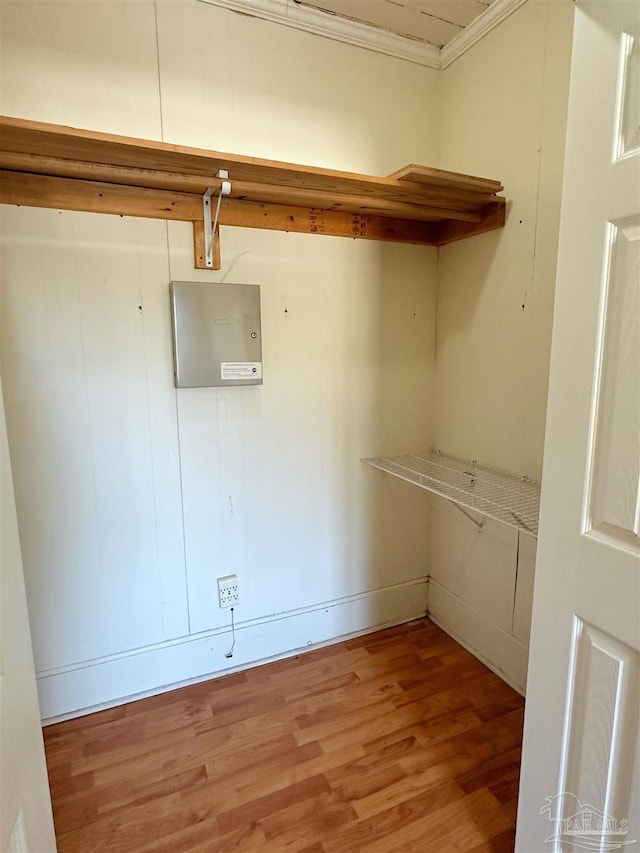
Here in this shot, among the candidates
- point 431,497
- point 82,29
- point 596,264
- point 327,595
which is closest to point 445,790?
point 327,595

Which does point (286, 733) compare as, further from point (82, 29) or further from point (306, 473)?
point (82, 29)

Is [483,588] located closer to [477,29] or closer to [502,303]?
[502,303]

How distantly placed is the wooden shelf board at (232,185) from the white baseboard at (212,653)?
168 cm

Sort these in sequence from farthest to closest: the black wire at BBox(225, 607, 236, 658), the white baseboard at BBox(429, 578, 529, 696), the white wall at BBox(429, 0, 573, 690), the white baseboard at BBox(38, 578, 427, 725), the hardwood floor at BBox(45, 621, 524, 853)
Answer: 1. the black wire at BBox(225, 607, 236, 658)
2. the white baseboard at BBox(429, 578, 529, 696)
3. the white baseboard at BBox(38, 578, 427, 725)
4. the white wall at BBox(429, 0, 573, 690)
5. the hardwood floor at BBox(45, 621, 524, 853)

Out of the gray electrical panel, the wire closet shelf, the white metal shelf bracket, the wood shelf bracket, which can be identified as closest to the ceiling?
the wood shelf bracket

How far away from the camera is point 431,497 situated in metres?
2.40

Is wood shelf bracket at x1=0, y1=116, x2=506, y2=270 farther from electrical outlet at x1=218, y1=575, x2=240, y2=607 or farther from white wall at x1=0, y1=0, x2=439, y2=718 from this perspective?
electrical outlet at x1=218, y1=575, x2=240, y2=607

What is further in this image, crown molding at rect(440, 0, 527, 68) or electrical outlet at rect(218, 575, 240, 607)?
electrical outlet at rect(218, 575, 240, 607)

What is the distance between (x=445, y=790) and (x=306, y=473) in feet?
3.97

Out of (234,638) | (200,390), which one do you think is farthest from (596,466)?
(234,638)

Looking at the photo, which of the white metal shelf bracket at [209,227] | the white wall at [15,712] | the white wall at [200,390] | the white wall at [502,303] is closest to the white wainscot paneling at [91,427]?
the white wall at [200,390]

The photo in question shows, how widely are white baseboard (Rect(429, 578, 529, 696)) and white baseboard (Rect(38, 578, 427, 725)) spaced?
0.10 metres

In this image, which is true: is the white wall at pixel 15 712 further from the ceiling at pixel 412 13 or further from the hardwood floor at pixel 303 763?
the ceiling at pixel 412 13

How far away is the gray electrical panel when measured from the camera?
1.76 metres
